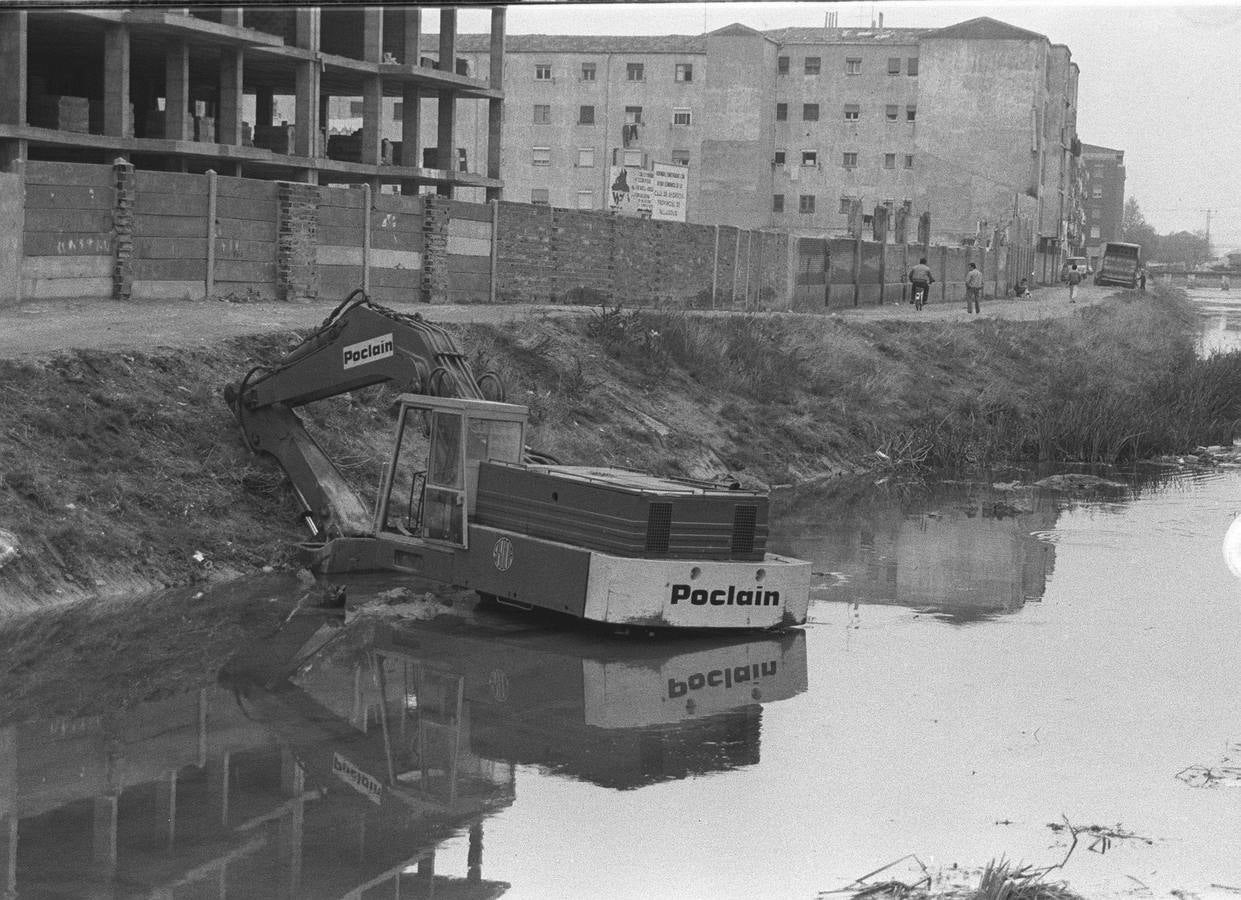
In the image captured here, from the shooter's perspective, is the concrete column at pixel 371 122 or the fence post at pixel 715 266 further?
the concrete column at pixel 371 122

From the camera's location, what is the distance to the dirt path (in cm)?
2014

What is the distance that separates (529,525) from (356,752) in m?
4.19

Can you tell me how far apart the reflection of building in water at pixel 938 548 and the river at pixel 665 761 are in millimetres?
217

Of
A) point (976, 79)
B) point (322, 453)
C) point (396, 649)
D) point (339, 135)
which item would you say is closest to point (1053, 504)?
point (322, 453)

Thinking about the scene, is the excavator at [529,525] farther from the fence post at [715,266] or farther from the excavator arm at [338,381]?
the fence post at [715,266]

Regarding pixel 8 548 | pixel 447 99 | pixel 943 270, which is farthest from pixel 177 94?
pixel 8 548

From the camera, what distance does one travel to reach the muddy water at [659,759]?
9.21 m

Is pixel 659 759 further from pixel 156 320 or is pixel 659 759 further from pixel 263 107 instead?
pixel 263 107

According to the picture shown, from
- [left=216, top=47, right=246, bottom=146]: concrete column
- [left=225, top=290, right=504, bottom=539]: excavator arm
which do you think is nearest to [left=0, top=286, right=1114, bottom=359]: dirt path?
[left=225, top=290, right=504, bottom=539]: excavator arm

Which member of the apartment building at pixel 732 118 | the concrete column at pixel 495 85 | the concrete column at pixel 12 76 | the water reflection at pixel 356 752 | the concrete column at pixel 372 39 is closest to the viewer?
the water reflection at pixel 356 752

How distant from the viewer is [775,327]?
34.7 m

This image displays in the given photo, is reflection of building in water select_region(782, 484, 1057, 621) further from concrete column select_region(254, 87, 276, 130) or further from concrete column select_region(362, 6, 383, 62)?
concrete column select_region(254, 87, 276, 130)

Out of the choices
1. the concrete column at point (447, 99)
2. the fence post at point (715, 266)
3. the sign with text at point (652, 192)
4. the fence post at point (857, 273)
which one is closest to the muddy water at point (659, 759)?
the fence post at point (715, 266)

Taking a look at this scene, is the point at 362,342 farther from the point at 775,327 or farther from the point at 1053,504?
the point at 775,327
